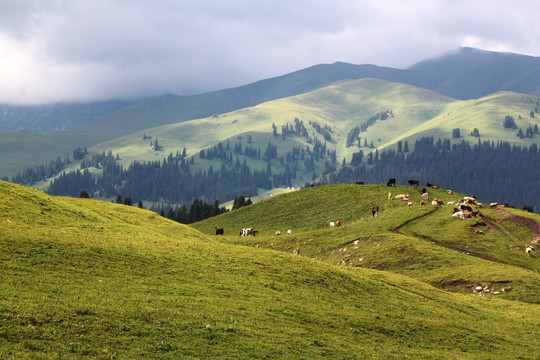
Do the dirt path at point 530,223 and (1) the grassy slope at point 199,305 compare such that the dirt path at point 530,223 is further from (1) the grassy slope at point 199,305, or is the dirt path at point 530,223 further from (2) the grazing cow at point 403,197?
(1) the grassy slope at point 199,305

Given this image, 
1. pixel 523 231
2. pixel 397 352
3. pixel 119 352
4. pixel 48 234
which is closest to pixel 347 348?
pixel 397 352

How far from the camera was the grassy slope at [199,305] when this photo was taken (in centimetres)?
2873

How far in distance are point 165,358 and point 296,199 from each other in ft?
359

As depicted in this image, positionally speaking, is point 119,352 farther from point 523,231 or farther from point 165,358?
point 523,231

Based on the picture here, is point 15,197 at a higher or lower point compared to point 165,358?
higher

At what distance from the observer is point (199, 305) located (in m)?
36.2

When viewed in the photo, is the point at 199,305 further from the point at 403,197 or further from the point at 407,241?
the point at 403,197

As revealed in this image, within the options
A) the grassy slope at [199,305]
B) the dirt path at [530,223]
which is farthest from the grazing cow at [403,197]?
the grassy slope at [199,305]

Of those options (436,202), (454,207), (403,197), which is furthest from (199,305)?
(403,197)

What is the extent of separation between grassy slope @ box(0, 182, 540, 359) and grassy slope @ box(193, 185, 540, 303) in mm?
8239

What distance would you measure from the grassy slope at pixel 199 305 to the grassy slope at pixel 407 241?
27.0 ft

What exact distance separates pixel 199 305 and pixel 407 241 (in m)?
50.1

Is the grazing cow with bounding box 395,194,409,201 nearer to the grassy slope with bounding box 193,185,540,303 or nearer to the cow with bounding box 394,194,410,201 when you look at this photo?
the cow with bounding box 394,194,410,201

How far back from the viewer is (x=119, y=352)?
27.0 m
